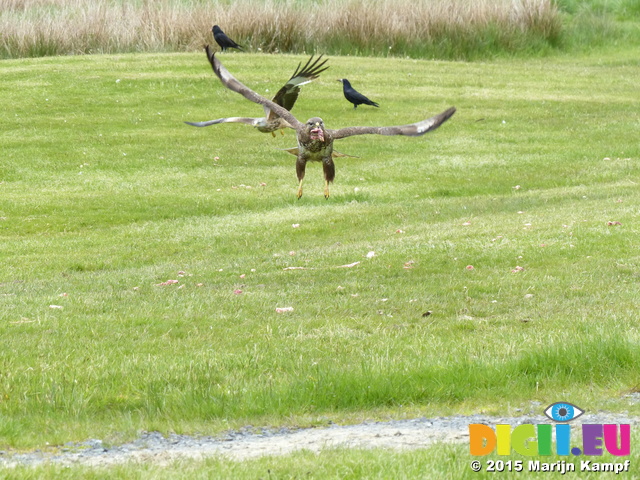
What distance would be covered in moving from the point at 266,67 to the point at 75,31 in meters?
10.0

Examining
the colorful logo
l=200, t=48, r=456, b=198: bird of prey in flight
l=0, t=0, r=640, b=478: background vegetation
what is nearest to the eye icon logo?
l=0, t=0, r=640, b=478: background vegetation

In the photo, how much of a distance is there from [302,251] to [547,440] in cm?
1108

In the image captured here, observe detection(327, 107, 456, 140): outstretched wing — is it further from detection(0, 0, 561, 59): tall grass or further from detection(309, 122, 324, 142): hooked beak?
detection(0, 0, 561, 59): tall grass

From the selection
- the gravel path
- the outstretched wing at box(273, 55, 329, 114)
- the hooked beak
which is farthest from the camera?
the outstretched wing at box(273, 55, 329, 114)

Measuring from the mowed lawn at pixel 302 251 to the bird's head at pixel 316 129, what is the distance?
225cm

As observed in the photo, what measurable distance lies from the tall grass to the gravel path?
34.6 m

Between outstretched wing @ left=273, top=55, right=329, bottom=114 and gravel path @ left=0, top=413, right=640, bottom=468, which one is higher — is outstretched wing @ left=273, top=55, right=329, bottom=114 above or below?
above

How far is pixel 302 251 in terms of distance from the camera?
17406mm

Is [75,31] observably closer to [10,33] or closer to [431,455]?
[10,33]

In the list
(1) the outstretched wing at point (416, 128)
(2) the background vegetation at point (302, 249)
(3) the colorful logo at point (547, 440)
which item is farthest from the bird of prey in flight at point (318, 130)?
(3) the colorful logo at point (547, 440)

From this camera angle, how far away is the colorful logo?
21.3 ft

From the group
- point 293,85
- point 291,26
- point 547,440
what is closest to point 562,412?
point 547,440

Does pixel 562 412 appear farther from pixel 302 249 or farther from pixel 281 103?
pixel 302 249

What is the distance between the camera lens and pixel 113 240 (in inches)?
766
